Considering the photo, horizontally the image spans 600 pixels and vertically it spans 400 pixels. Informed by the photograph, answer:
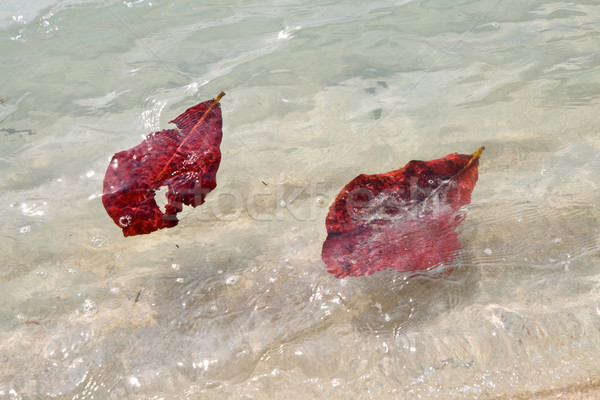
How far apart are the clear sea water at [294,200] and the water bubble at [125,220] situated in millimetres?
275

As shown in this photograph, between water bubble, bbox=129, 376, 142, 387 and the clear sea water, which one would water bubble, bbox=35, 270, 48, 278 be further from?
water bubble, bbox=129, 376, 142, 387

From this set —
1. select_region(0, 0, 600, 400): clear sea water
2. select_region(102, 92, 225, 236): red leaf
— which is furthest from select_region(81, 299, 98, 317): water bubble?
select_region(102, 92, 225, 236): red leaf

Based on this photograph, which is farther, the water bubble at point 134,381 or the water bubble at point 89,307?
the water bubble at point 89,307

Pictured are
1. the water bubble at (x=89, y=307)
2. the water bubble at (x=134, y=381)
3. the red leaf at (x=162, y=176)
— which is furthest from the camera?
the red leaf at (x=162, y=176)

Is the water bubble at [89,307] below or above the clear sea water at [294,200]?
below

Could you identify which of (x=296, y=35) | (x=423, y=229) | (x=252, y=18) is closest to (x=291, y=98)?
(x=296, y=35)

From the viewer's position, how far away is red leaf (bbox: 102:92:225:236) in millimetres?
3061

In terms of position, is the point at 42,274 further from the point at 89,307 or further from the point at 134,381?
the point at 134,381

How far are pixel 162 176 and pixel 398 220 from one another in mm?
1516

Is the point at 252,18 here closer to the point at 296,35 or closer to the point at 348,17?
the point at 296,35

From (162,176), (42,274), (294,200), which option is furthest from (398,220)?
(42,274)

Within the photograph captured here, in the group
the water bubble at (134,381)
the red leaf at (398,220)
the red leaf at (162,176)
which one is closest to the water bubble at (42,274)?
the red leaf at (162,176)

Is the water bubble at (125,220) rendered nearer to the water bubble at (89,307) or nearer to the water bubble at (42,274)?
the water bubble at (89,307)

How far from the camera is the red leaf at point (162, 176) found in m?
3.06
